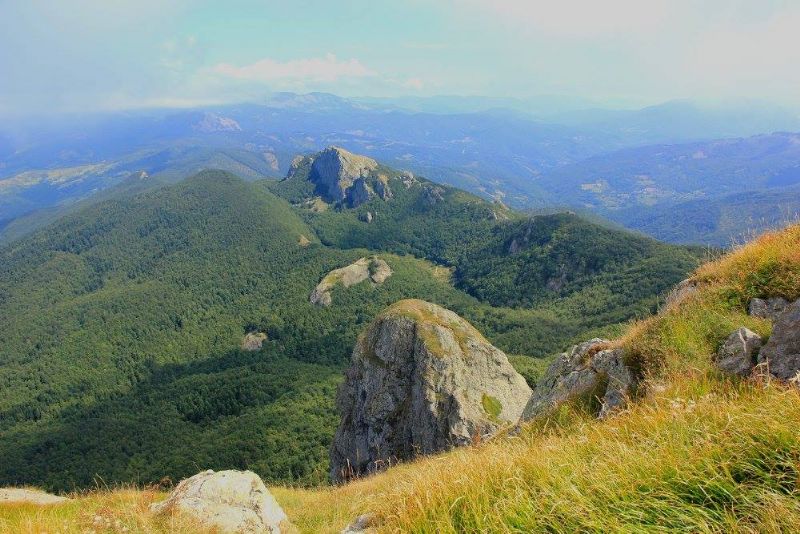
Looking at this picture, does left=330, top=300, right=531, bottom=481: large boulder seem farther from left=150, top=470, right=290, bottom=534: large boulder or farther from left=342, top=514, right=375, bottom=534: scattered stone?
left=342, top=514, right=375, bottom=534: scattered stone

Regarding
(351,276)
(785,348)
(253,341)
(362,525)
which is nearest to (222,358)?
(253,341)

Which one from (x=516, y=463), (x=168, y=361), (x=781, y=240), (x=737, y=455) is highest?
(x=781, y=240)

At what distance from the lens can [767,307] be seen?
905 centimetres

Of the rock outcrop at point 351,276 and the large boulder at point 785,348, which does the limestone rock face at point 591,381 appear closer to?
the large boulder at point 785,348

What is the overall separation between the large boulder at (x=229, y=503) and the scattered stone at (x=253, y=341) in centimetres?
15235

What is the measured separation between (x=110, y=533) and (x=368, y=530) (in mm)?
3534

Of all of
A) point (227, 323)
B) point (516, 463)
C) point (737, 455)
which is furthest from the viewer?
point (227, 323)

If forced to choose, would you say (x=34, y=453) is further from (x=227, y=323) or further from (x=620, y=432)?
(x=620, y=432)

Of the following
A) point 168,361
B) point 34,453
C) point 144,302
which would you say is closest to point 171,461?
point 34,453

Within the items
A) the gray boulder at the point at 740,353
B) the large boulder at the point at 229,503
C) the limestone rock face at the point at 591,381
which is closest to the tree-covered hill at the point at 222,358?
the limestone rock face at the point at 591,381

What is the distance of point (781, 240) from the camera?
9898 millimetres

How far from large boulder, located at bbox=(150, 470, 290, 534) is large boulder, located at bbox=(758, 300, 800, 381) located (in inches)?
375

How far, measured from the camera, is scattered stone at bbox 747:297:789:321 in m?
8.88

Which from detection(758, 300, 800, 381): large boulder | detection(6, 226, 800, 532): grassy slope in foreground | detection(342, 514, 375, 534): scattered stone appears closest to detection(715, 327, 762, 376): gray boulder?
detection(758, 300, 800, 381): large boulder
